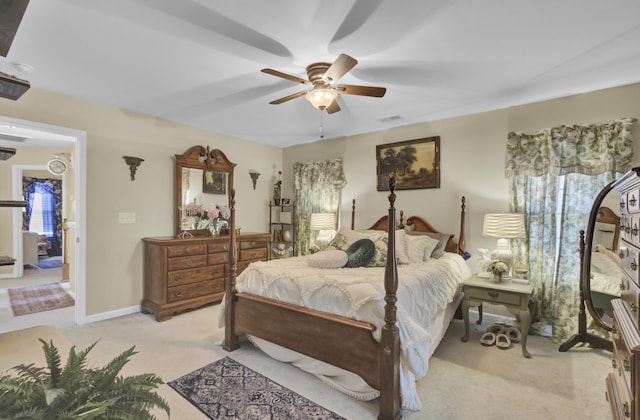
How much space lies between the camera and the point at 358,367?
2.03 metres

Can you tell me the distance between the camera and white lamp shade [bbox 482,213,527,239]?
3160 mm

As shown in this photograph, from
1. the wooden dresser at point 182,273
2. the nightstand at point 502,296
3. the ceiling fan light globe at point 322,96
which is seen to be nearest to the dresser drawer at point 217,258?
the wooden dresser at point 182,273

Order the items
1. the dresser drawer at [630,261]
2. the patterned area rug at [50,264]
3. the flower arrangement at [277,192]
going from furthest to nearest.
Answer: the patterned area rug at [50,264] < the flower arrangement at [277,192] < the dresser drawer at [630,261]

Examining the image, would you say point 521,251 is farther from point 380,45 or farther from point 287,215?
point 287,215

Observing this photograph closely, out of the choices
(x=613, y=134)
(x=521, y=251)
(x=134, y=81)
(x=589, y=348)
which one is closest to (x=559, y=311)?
(x=589, y=348)

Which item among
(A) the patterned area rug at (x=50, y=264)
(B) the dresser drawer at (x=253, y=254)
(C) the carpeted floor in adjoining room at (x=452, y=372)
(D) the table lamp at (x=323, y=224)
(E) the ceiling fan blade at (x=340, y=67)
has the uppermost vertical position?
(E) the ceiling fan blade at (x=340, y=67)

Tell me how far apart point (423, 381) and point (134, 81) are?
3.77m

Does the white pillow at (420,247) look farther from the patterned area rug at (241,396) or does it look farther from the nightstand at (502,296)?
the patterned area rug at (241,396)

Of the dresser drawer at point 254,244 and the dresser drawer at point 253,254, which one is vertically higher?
the dresser drawer at point 254,244

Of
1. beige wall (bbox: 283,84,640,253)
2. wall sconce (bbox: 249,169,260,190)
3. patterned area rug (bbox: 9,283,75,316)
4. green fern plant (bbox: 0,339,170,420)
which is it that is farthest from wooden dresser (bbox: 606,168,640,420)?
patterned area rug (bbox: 9,283,75,316)

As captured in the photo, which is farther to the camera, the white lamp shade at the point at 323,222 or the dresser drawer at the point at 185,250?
the white lamp shade at the point at 323,222

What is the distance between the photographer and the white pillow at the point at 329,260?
9.56 feet

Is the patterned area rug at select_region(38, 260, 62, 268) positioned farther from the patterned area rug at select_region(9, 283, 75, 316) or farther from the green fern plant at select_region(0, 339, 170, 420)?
the green fern plant at select_region(0, 339, 170, 420)

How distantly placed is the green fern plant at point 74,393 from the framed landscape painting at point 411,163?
398cm
